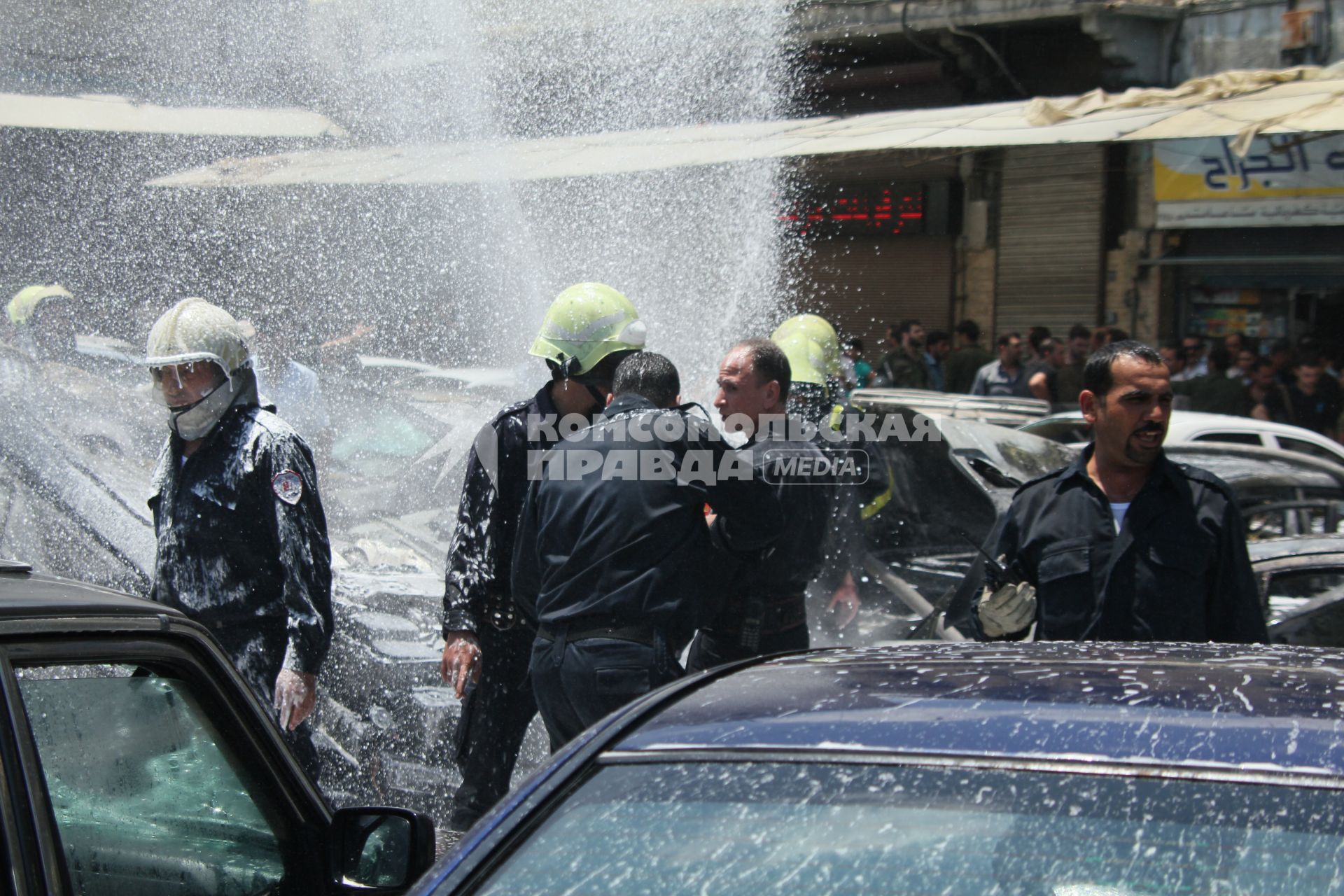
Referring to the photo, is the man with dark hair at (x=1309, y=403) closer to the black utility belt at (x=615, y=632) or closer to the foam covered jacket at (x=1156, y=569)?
the foam covered jacket at (x=1156, y=569)

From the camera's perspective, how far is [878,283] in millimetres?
16344

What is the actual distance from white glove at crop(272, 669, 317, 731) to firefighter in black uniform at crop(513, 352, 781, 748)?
585mm

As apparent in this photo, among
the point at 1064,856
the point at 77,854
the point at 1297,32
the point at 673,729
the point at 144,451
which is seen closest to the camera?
the point at 1064,856

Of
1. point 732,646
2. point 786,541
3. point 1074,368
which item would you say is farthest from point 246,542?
point 1074,368

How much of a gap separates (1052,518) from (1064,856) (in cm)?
174

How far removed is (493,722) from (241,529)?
0.86m

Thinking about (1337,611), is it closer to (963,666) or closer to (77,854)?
(963,666)

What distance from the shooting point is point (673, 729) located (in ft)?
5.74

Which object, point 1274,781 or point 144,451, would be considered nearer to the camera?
point 1274,781

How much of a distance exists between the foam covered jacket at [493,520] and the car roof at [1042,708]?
1.77 meters

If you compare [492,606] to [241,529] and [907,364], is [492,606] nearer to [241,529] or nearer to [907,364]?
[241,529]

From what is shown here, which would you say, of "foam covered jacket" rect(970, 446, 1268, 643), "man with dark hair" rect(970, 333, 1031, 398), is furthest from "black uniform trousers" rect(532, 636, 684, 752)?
"man with dark hair" rect(970, 333, 1031, 398)

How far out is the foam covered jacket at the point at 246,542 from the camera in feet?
11.3

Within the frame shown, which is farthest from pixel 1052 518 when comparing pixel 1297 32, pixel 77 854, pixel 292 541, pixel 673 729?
pixel 1297 32
